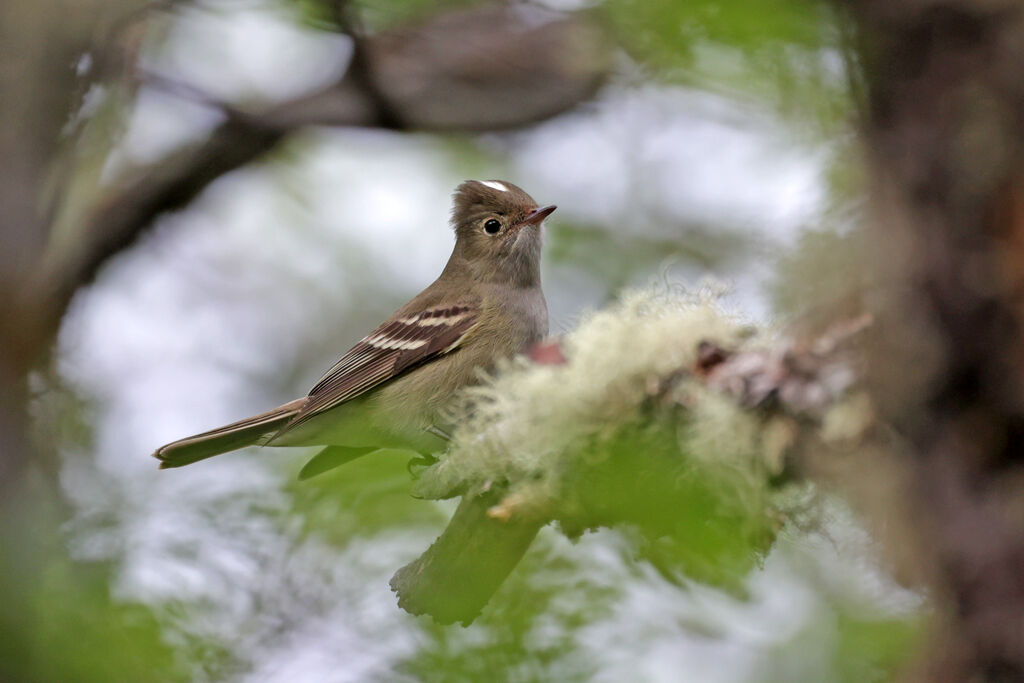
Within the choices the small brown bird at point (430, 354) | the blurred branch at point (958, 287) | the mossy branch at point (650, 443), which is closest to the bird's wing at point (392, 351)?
the small brown bird at point (430, 354)

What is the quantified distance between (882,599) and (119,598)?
1699mm

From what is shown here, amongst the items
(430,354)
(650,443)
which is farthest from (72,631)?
Result: (430,354)

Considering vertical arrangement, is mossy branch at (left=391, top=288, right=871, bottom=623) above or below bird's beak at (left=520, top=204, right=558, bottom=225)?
below

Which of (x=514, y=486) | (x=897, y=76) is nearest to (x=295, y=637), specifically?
(x=514, y=486)

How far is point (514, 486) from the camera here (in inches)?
105

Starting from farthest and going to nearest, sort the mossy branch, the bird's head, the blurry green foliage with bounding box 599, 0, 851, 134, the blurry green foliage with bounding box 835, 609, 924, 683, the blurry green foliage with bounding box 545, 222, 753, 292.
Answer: the blurry green foliage with bounding box 545, 222, 753, 292
the bird's head
the blurry green foliage with bounding box 835, 609, 924, 683
the mossy branch
the blurry green foliage with bounding box 599, 0, 851, 134

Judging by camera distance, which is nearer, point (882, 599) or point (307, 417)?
point (882, 599)

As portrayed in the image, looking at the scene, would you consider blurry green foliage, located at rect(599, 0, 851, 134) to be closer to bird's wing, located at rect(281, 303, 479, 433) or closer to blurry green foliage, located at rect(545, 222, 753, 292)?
bird's wing, located at rect(281, 303, 479, 433)

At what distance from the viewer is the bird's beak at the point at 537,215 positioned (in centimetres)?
564

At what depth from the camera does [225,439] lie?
5.11 meters

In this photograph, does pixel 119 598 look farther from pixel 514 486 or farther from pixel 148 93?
pixel 148 93

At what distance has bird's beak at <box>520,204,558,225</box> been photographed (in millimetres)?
5637

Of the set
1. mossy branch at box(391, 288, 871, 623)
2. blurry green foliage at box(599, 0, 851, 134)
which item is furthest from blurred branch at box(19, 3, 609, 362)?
blurry green foliage at box(599, 0, 851, 134)

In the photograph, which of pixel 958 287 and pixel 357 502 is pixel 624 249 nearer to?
pixel 357 502
